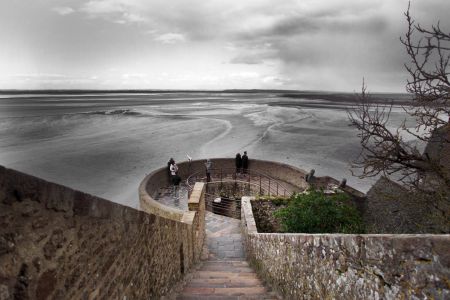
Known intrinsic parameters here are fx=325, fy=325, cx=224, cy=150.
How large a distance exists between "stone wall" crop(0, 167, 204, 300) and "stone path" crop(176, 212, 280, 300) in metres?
2.28

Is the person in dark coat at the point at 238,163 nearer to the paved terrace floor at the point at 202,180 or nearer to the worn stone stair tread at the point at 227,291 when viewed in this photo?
the paved terrace floor at the point at 202,180

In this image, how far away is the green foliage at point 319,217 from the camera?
31.0 ft

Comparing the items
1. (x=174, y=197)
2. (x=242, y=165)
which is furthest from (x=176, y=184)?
(x=242, y=165)

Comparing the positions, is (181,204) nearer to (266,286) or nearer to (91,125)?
(266,286)

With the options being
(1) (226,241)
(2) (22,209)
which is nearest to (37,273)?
(2) (22,209)

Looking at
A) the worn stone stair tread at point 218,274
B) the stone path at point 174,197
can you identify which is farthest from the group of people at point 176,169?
the worn stone stair tread at point 218,274

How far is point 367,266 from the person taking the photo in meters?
2.84

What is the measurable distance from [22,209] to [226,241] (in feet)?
36.1

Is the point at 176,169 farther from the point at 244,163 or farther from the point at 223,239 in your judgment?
the point at 223,239

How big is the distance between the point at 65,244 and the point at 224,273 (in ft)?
21.1

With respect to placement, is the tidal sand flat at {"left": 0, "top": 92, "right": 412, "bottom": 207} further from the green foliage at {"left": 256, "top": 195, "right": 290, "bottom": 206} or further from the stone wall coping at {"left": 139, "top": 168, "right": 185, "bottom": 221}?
the green foliage at {"left": 256, "top": 195, "right": 290, "bottom": 206}

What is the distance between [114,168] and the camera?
111 feet

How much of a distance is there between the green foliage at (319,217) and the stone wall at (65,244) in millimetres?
6472

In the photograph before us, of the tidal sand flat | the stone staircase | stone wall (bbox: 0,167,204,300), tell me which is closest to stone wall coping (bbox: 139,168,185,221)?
the stone staircase
